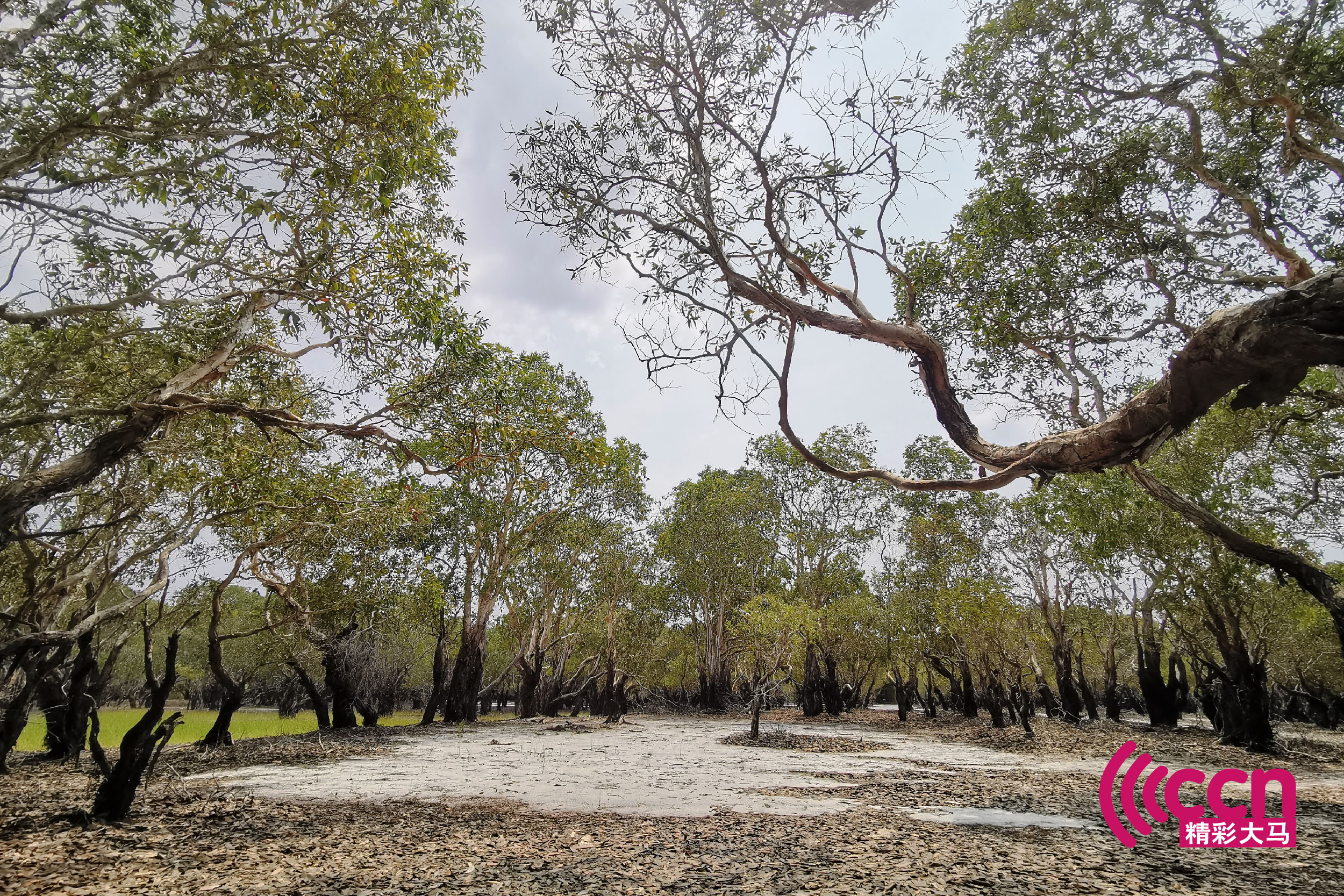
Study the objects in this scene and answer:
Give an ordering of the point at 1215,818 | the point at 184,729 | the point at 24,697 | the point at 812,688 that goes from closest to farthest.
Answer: the point at 1215,818
the point at 24,697
the point at 184,729
the point at 812,688

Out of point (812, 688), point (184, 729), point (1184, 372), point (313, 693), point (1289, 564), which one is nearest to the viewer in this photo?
point (1184, 372)

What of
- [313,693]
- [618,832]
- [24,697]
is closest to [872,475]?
[618,832]

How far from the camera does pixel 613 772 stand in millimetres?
11812

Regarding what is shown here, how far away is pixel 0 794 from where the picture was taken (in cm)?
779

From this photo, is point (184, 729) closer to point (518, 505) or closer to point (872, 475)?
point (518, 505)

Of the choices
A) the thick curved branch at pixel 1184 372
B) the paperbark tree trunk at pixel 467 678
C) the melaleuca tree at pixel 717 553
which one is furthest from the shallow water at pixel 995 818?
the melaleuca tree at pixel 717 553

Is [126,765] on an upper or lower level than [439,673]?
upper

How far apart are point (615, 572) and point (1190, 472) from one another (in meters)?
24.2

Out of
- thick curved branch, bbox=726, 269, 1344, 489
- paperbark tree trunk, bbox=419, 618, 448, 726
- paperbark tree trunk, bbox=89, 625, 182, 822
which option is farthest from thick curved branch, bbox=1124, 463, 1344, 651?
paperbark tree trunk, bbox=419, 618, 448, 726

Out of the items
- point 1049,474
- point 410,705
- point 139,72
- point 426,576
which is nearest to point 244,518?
point 139,72

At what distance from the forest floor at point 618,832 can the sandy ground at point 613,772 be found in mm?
85

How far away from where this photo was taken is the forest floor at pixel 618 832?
4.88 metres

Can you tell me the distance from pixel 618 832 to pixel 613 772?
5557 mm

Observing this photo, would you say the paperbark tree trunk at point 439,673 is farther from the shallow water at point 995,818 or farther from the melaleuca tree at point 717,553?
the shallow water at point 995,818
